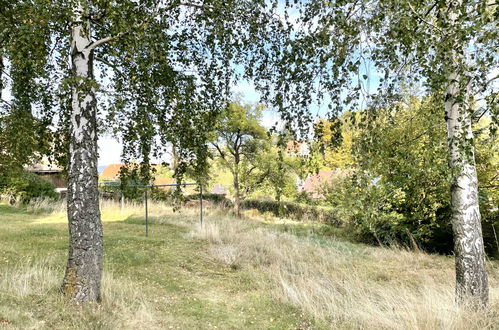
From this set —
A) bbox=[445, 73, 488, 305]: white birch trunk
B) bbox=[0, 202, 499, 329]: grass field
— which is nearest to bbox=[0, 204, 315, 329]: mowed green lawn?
bbox=[0, 202, 499, 329]: grass field

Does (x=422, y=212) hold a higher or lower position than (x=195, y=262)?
higher

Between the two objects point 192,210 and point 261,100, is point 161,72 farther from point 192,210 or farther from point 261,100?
point 192,210

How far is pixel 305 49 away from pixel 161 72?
6.99 feet

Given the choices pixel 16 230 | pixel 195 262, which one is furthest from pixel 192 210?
pixel 195 262

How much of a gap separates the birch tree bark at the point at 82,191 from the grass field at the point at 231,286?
26 centimetres

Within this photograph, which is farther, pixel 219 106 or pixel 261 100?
pixel 219 106

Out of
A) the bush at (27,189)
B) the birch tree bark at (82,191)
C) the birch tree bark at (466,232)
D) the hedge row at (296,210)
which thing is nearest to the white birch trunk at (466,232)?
the birch tree bark at (466,232)

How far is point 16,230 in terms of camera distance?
955cm

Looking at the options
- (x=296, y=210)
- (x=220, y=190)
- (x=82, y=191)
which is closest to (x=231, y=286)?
(x=82, y=191)

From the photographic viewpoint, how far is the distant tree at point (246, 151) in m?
17.2

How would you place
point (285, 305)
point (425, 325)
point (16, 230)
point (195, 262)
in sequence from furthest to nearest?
point (16, 230) → point (195, 262) → point (285, 305) → point (425, 325)

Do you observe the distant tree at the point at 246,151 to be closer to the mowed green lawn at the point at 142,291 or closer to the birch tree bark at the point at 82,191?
the mowed green lawn at the point at 142,291

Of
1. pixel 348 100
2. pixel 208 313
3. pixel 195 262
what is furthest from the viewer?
pixel 195 262

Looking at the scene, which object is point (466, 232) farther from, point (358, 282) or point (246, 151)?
point (246, 151)
